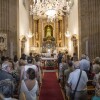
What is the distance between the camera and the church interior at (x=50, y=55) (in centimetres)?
635

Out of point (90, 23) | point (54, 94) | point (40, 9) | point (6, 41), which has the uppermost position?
point (40, 9)

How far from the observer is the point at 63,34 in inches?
1335

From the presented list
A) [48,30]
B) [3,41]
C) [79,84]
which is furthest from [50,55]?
[79,84]

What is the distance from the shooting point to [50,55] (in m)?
28.5

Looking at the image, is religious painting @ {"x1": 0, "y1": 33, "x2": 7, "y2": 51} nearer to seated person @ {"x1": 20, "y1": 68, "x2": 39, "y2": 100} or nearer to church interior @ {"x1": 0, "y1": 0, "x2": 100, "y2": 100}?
church interior @ {"x1": 0, "y1": 0, "x2": 100, "y2": 100}

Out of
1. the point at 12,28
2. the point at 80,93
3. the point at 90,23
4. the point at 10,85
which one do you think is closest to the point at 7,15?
the point at 12,28

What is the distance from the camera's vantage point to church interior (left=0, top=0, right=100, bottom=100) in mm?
6353

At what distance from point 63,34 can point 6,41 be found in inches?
691

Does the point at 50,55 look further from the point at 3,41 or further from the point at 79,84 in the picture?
the point at 79,84

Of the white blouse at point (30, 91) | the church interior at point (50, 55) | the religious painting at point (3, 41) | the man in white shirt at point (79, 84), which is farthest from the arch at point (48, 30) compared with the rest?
the white blouse at point (30, 91)

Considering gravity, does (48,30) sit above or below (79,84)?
above

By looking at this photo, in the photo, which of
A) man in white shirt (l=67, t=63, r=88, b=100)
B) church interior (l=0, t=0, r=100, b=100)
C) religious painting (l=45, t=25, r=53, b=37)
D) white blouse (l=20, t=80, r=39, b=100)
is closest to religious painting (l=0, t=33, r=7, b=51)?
church interior (l=0, t=0, r=100, b=100)

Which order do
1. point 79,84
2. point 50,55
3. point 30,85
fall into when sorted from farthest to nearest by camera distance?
point 50,55 < point 79,84 < point 30,85

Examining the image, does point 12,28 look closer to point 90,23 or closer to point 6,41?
point 6,41
